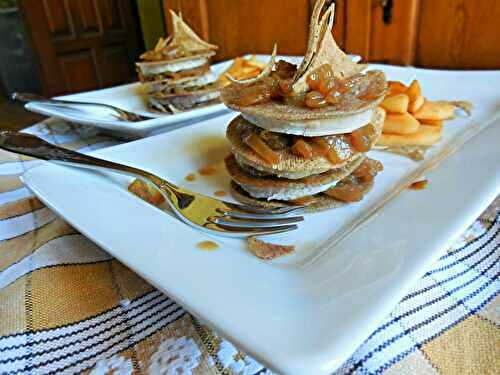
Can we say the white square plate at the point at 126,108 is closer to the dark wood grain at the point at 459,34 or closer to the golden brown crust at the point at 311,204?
the golden brown crust at the point at 311,204

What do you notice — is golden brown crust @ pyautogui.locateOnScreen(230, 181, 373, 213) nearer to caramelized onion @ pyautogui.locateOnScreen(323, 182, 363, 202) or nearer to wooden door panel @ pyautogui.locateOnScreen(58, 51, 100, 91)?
caramelized onion @ pyautogui.locateOnScreen(323, 182, 363, 202)

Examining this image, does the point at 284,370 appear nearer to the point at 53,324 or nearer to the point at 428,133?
the point at 53,324

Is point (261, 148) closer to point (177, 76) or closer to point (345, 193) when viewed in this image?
point (345, 193)

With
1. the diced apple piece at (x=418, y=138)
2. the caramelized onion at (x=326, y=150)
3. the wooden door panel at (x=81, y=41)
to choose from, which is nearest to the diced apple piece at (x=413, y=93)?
the diced apple piece at (x=418, y=138)

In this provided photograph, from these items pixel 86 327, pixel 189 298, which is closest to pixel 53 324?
pixel 86 327

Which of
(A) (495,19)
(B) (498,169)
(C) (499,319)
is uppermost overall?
(A) (495,19)

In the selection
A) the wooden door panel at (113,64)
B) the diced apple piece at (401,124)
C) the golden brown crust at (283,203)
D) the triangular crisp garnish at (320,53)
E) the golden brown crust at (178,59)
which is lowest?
the wooden door panel at (113,64)

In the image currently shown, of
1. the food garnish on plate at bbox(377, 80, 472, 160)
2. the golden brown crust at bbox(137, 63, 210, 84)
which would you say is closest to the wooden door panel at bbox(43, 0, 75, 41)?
the golden brown crust at bbox(137, 63, 210, 84)
